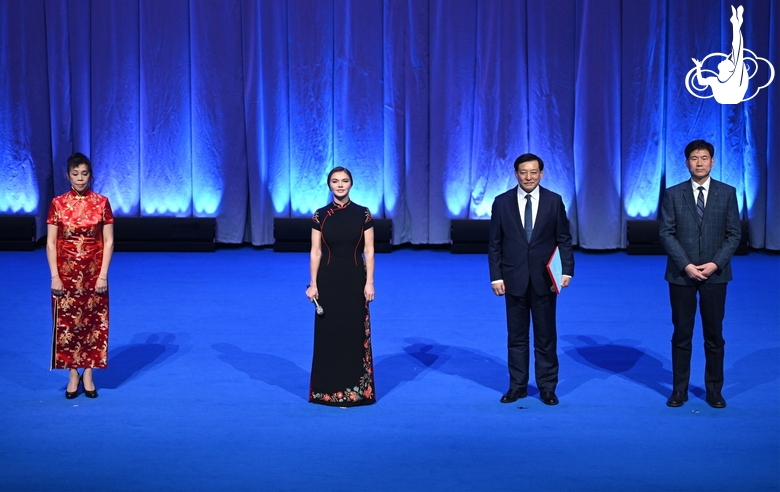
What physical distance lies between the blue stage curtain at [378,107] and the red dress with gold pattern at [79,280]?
6.55 m

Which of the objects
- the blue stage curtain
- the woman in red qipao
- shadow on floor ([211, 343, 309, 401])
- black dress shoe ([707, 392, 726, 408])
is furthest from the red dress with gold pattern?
the blue stage curtain

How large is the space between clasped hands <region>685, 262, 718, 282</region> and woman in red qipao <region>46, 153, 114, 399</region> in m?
3.18

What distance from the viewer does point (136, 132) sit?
11.5 m

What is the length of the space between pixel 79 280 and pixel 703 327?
345 cm

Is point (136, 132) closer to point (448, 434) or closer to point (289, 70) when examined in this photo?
point (289, 70)

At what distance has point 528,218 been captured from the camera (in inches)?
191

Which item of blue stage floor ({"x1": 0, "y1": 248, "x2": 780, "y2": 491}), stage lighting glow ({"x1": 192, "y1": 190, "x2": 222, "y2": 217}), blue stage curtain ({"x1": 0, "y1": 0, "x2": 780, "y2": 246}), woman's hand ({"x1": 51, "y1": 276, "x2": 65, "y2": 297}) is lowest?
blue stage floor ({"x1": 0, "y1": 248, "x2": 780, "y2": 491})

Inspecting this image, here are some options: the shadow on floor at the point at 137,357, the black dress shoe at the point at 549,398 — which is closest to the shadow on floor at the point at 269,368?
the shadow on floor at the point at 137,357

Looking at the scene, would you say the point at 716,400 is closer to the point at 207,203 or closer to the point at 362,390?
the point at 362,390

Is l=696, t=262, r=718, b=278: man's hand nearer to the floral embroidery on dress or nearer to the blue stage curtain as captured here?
the floral embroidery on dress

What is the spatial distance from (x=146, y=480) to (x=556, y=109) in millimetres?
8574

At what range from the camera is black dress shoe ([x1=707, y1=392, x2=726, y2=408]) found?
4.80 metres

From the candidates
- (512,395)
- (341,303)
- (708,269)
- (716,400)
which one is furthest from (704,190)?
(341,303)

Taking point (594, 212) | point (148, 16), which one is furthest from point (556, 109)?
point (148, 16)
